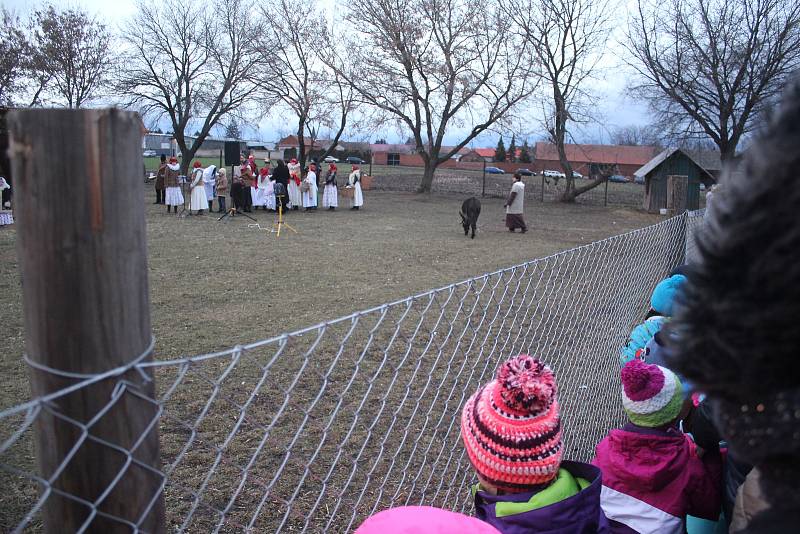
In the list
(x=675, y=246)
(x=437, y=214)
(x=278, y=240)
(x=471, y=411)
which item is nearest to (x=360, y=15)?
(x=437, y=214)

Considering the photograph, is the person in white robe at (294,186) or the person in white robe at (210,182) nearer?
the person in white robe at (210,182)

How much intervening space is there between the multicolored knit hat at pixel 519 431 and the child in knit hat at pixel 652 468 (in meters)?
0.65

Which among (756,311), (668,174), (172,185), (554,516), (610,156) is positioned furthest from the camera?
(610,156)

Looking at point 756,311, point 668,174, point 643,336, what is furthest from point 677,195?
point 668,174

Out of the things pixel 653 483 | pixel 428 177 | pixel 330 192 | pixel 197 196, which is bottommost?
pixel 653 483

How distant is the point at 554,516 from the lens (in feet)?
5.85

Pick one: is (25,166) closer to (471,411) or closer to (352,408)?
(471,411)

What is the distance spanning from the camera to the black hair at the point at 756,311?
0.80m

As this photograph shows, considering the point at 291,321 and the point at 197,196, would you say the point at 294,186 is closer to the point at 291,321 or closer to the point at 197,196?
the point at 197,196

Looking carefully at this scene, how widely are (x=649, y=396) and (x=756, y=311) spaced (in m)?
1.67

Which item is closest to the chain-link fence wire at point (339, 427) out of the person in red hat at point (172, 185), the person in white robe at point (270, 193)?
the person in red hat at point (172, 185)

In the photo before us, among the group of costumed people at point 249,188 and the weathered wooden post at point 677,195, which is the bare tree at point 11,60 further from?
the weathered wooden post at point 677,195

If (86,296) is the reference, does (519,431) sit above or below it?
below

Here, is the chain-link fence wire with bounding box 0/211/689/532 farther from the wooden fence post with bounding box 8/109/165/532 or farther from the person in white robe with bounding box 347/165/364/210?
the person in white robe with bounding box 347/165/364/210
